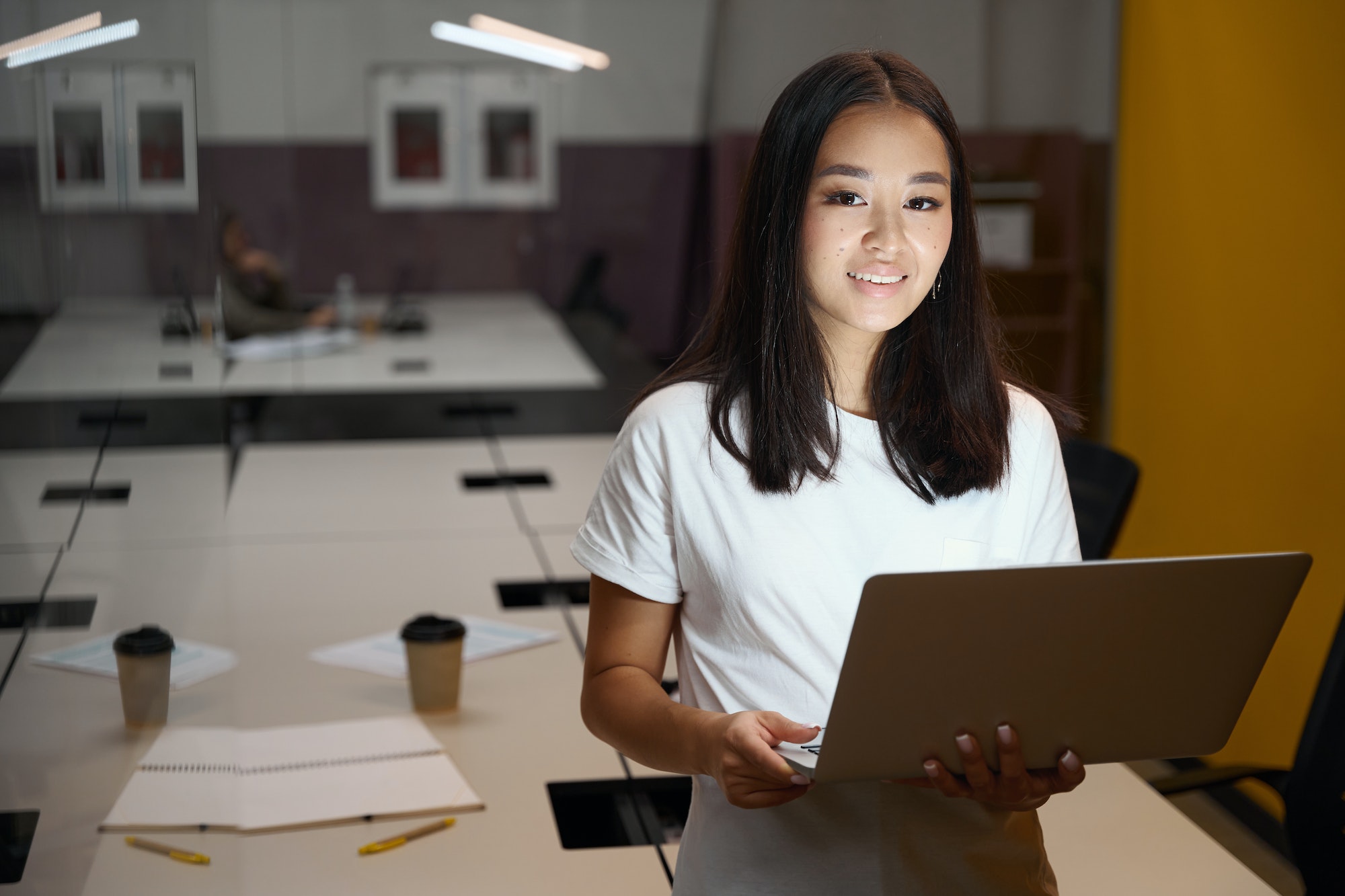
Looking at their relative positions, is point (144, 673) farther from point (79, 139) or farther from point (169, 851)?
point (79, 139)

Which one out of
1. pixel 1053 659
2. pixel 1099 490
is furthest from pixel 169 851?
pixel 1099 490

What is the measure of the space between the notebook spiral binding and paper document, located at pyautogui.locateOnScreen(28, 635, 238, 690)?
11cm

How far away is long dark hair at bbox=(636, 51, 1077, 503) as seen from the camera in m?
1.14

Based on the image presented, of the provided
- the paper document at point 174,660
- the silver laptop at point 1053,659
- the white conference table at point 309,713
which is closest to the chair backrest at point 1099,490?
the white conference table at point 309,713

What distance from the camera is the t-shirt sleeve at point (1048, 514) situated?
1.20 m

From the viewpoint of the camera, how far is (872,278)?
1129mm

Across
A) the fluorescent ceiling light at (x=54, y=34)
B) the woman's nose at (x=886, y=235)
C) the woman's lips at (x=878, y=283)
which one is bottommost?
the woman's lips at (x=878, y=283)

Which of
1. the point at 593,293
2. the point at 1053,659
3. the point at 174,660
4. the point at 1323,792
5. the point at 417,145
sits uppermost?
the point at 417,145

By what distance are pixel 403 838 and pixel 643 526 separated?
670mm

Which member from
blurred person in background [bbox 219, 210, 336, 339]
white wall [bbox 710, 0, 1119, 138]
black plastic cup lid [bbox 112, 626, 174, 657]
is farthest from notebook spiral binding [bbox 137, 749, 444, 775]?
blurred person in background [bbox 219, 210, 336, 339]

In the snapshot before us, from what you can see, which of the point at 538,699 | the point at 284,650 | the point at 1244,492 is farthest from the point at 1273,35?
the point at 284,650

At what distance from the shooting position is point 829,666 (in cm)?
112

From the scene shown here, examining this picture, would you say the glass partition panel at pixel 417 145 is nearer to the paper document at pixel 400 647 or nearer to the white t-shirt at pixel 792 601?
the paper document at pixel 400 647

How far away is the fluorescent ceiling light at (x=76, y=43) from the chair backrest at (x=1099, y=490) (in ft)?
5.49
